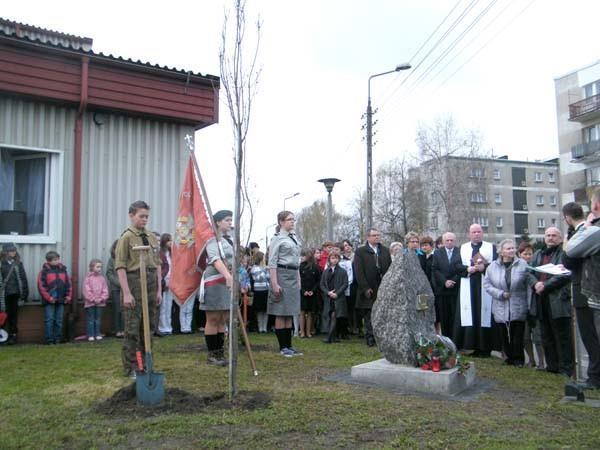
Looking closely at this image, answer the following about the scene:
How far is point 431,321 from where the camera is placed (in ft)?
23.7

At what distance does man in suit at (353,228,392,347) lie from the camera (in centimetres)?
1016

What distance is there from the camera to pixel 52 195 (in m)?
10.5

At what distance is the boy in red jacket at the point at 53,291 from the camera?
9.75m

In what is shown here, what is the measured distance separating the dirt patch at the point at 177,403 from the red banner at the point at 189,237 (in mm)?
1380

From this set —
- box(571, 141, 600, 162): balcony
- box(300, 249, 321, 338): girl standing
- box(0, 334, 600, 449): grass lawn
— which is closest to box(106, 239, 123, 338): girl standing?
box(0, 334, 600, 449): grass lawn

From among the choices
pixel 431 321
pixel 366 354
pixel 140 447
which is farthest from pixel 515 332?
pixel 140 447

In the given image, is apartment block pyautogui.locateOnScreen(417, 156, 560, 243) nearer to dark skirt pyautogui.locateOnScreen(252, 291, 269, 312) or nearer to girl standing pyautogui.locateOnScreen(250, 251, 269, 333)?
girl standing pyautogui.locateOnScreen(250, 251, 269, 333)

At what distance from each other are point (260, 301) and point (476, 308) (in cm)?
503

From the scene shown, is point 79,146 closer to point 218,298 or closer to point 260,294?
point 260,294

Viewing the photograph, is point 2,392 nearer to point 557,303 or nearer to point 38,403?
point 38,403

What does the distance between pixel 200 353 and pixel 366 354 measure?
2518 mm

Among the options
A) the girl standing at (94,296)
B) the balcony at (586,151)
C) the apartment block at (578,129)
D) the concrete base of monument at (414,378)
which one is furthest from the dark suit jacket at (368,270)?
the balcony at (586,151)

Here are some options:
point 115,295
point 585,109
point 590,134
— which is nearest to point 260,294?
point 115,295

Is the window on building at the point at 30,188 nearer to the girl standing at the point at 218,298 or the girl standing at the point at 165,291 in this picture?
the girl standing at the point at 165,291
